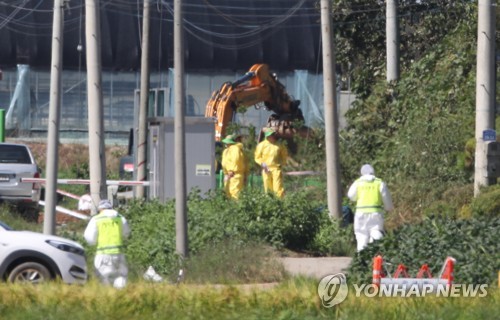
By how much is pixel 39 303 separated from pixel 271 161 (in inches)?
573

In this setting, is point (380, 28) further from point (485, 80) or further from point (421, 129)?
point (485, 80)

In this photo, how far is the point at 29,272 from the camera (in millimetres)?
15312

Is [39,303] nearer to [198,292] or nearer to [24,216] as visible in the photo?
[198,292]

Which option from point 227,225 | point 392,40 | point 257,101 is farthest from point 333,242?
point 257,101

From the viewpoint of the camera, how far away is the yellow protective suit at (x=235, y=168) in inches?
981

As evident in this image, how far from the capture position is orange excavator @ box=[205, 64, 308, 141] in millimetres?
36219

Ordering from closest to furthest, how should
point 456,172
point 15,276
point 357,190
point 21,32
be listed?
point 15,276 → point 357,190 → point 456,172 → point 21,32

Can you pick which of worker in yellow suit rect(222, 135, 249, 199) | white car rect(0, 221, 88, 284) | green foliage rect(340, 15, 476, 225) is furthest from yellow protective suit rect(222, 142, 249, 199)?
white car rect(0, 221, 88, 284)

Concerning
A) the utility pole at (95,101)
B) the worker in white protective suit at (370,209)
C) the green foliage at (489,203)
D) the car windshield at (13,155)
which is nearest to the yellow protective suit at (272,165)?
the utility pole at (95,101)

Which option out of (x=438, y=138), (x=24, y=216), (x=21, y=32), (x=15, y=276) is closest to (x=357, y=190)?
(x=15, y=276)

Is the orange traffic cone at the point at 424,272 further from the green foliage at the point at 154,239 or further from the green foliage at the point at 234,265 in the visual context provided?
the green foliage at the point at 154,239

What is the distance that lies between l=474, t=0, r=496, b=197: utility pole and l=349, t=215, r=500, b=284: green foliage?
4.06 meters

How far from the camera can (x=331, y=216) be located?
73.8ft

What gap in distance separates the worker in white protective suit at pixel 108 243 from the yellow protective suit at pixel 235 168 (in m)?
9.35
